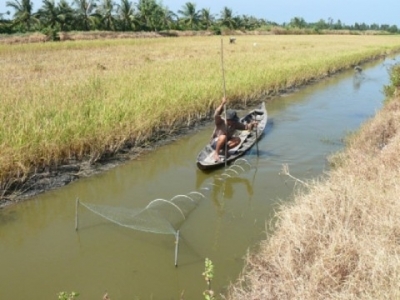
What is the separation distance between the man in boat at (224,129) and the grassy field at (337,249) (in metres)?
2.87

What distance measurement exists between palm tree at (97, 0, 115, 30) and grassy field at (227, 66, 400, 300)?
40866 mm

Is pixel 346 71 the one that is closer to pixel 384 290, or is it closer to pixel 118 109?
pixel 118 109

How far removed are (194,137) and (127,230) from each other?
4.49 meters

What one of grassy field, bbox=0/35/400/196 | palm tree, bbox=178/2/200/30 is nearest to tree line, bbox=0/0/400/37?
palm tree, bbox=178/2/200/30

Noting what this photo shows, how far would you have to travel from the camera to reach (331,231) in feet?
11.0

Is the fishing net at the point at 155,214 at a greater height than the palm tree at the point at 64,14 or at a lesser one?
lesser

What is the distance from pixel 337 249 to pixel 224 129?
13.4 ft

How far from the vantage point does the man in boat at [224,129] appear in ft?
22.7

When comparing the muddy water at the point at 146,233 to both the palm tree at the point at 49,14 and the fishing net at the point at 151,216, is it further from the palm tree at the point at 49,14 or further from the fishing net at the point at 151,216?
the palm tree at the point at 49,14

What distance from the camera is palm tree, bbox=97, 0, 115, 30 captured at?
41.0 meters

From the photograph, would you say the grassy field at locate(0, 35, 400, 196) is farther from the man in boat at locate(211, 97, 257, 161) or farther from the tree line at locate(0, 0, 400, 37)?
the tree line at locate(0, 0, 400, 37)

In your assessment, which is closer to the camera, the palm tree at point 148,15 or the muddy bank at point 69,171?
the muddy bank at point 69,171

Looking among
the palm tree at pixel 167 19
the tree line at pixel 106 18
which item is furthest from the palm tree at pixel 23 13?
the palm tree at pixel 167 19

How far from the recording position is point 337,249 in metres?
3.08
